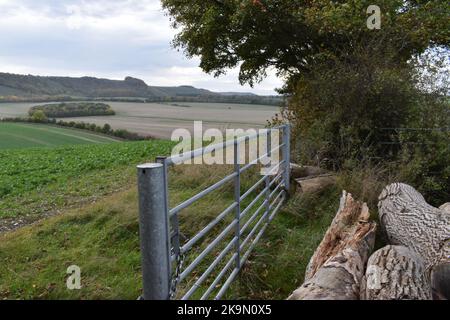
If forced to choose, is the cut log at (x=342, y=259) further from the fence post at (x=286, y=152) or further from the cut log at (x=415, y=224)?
the fence post at (x=286, y=152)

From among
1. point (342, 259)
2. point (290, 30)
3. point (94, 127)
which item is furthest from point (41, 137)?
point (342, 259)

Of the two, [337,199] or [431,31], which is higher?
[431,31]

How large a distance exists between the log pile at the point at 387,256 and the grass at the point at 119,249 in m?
0.55

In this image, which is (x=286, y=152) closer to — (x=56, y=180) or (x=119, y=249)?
(x=119, y=249)

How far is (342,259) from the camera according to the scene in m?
3.54

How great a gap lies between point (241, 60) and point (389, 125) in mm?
8497

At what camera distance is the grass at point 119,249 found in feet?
13.4

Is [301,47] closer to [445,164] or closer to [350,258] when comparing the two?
[445,164]

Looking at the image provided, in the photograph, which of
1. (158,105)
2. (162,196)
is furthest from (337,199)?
(158,105)

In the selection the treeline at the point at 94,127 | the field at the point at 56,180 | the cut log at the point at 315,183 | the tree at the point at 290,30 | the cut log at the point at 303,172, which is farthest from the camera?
the treeline at the point at 94,127

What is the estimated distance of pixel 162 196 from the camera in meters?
2.13

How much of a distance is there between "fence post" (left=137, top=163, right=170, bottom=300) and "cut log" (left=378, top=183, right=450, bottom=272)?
2.98 meters

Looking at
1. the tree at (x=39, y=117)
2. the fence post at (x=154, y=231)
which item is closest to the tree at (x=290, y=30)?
the fence post at (x=154, y=231)

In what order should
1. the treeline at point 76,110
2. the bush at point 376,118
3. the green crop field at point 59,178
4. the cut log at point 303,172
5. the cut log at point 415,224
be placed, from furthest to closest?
the treeline at point 76,110 < the green crop field at point 59,178 < the cut log at point 303,172 < the bush at point 376,118 < the cut log at point 415,224
